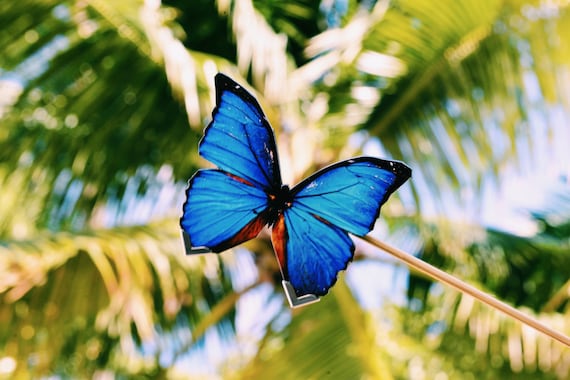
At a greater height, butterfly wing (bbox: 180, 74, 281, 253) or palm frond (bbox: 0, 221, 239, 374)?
butterfly wing (bbox: 180, 74, 281, 253)

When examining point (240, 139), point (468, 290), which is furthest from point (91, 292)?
point (468, 290)

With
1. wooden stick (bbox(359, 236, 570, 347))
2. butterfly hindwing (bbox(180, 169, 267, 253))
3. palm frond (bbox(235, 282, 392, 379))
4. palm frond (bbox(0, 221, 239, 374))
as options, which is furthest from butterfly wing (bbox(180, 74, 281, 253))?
palm frond (bbox(235, 282, 392, 379))

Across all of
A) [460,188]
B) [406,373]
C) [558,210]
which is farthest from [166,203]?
[558,210]

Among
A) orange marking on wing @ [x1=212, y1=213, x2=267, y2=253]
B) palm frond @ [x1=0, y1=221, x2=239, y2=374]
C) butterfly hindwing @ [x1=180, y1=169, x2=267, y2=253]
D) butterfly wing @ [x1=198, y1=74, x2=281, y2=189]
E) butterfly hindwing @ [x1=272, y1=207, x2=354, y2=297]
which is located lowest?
palm frond @ [x1=0, y1=221, x2=239, y2=374]

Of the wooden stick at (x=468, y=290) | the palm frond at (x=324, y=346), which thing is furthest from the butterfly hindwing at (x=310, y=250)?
the palm frond at (x=324, y=346)

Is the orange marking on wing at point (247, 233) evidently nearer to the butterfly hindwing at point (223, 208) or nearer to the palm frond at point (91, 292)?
the butterfly hindwing at point (223, 208)

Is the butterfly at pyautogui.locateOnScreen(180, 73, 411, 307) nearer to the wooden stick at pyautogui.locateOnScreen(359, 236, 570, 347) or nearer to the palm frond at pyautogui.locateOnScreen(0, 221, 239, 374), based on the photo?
the wooden stick at pyautogui.locateOnScreen(359, 236, 570, 347)
